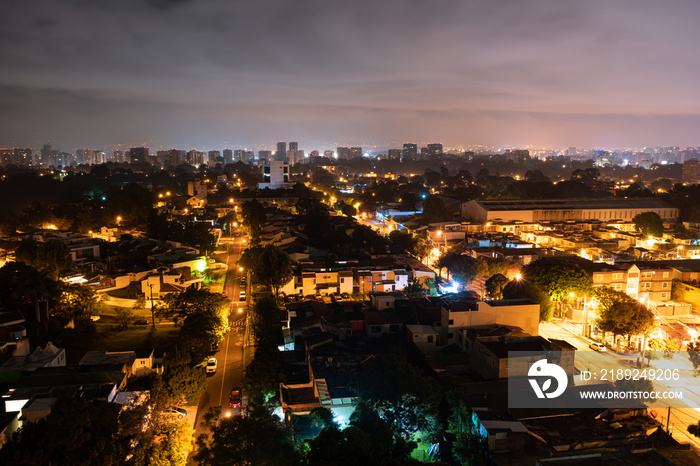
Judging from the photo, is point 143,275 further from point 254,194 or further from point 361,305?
point 254,194

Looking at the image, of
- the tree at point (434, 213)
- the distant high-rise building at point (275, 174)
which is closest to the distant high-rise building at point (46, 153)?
the distant high-rise building at point (275, 174)

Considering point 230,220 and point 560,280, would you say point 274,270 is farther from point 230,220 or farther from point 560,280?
point 230,220

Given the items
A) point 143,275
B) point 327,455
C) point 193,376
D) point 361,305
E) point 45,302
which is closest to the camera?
point 327,455

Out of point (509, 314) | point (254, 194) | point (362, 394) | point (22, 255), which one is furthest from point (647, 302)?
point (254, 194)

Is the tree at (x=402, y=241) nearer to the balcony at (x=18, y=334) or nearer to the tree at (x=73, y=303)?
the tree at (x=73, y=303)

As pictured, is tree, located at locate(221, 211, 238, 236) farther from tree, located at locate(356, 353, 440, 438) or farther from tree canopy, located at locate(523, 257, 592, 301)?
tree, located at locate(356, 353, 440, 438)

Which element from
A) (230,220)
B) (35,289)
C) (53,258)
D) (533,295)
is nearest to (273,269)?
(35,289)
